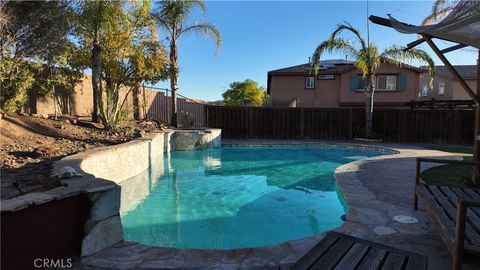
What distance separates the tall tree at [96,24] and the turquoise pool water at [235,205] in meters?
3.92

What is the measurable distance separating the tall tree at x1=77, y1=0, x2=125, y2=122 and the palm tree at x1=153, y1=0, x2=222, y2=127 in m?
3.93

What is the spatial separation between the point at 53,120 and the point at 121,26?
13.2 ft

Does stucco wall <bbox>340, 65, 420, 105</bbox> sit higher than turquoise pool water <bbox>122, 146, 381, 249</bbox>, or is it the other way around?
stucco wall <bbox>340, 65, 420, 105</bbox>

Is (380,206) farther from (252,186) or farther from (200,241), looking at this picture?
(252,186)

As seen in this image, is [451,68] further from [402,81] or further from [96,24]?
[402,81]

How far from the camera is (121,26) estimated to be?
35.5 feet

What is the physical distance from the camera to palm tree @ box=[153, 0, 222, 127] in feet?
47.3

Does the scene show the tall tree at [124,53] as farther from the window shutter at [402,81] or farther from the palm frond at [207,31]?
the window shutter at [402,81]

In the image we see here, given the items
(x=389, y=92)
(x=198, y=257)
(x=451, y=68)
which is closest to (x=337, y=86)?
(x=389, y=92)

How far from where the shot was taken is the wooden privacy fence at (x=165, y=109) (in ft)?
54.0

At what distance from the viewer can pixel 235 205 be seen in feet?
20.0

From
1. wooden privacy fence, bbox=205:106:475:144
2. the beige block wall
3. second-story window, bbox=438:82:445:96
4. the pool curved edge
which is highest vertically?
second-story window, bbox=438:82:445:96

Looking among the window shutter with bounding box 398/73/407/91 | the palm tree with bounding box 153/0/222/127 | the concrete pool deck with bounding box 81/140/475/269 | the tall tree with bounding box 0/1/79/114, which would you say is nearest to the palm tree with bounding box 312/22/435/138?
the palm tree with bounding box 153/0/222/127

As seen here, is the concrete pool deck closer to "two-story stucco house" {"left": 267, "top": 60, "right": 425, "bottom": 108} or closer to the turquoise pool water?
the turquoise pool water
